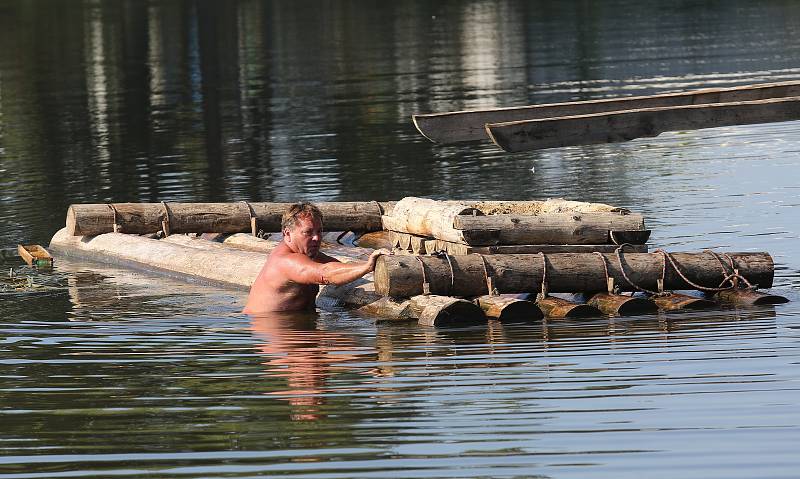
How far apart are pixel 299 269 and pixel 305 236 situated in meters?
0.37

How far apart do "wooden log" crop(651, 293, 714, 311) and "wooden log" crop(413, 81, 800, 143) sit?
2714mm

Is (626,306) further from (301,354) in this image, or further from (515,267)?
(301,354)

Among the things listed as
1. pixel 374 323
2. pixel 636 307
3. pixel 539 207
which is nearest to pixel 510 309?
pixel 636 307

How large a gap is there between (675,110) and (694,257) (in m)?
1.50

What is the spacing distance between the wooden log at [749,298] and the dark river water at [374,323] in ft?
1.76

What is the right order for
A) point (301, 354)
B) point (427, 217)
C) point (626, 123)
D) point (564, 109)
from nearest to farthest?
point (301, 354) < point (626, 123) < point (427, 217) < point (564, 109)

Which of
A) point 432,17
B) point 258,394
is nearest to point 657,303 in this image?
point 258,394

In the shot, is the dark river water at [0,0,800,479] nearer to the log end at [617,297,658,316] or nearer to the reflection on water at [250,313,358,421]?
the reflection on water at [250,313,358,421]

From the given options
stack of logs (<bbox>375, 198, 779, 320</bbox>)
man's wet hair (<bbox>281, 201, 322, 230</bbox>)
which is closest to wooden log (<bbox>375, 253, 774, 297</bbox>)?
stack of logs (<bbox>375, 198, 779, 320</bbox>)

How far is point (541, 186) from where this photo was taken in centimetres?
2512

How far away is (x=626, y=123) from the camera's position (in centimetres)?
1522

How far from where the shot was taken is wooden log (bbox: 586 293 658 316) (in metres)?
14.6

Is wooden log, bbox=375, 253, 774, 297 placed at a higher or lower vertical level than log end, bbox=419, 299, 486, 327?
higher

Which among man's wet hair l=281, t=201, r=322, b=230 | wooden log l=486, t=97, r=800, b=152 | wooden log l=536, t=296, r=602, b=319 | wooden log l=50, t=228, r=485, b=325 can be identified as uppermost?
wooden log l=486, t=97, r=800, b=152
